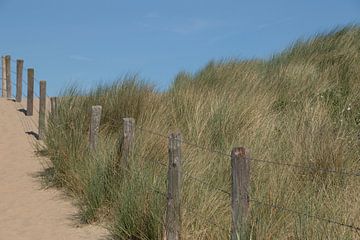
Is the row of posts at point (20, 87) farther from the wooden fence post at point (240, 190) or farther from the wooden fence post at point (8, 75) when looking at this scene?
the wooden fence post at point (240, 190)

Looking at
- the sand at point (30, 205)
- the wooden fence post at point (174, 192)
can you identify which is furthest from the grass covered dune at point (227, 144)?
the sand at point (30, 205)

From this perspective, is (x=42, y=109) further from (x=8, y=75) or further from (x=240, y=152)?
(x=240, y=152)

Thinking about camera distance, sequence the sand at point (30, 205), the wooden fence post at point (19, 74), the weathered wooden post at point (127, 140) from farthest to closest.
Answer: the wooden fence post at point (19, 74) < the weathered wooden post at point (127, 140) < the sand at point (30, 205)

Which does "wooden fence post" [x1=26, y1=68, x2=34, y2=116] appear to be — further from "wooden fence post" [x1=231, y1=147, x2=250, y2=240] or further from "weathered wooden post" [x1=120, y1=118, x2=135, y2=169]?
"wooden fence post" [x1=231, y1=147, x2=250, y2=240]

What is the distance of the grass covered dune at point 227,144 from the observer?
463 cm

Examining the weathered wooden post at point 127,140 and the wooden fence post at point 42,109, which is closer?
the weathered wooden post at point 127,140

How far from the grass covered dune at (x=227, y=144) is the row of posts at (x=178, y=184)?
112mm

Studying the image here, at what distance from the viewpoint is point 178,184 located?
15.9ft

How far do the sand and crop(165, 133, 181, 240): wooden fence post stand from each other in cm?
127

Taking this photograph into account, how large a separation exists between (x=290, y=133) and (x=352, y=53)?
262 inches

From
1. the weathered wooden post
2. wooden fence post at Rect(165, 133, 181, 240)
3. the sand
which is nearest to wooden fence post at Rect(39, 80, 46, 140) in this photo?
the sand

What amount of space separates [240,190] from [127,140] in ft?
8.96

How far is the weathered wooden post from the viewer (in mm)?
6379

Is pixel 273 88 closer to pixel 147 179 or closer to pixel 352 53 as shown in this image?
pixel 352 53
